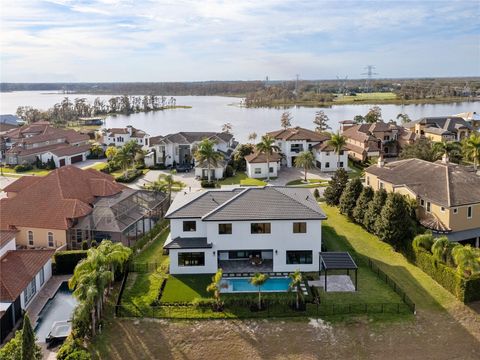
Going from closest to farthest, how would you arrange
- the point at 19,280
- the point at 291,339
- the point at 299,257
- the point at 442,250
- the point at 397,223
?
the point at 291,339 → the point at 19,280 → the point at 442,250 → the point at 299,257 → the point at 397,223

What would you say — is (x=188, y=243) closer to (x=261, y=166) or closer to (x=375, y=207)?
(x=375, y=207)

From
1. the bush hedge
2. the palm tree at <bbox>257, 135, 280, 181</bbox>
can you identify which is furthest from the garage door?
the bush hedge

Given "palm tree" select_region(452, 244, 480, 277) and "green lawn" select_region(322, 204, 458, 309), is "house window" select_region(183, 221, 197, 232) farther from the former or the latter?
"palm tree" select_region(452, 244, 480, 277)

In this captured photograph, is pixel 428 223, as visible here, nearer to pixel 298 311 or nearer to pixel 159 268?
pixel 298 311

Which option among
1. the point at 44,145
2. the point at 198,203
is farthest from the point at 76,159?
the point at 198,203

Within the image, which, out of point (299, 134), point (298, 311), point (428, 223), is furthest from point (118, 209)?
point (299, 134)

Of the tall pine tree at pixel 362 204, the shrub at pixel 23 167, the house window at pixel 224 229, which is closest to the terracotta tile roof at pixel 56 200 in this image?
the house window at pixel 224 229
